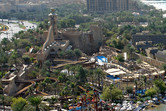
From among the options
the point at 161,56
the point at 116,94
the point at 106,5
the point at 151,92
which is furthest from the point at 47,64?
the point at 106,5

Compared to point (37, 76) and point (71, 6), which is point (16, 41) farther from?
point (71, 6)

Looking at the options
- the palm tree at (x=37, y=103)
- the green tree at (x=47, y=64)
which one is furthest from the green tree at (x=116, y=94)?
the green tree at (x=47, y=64)

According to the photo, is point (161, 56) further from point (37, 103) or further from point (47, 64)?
point (37, 103)

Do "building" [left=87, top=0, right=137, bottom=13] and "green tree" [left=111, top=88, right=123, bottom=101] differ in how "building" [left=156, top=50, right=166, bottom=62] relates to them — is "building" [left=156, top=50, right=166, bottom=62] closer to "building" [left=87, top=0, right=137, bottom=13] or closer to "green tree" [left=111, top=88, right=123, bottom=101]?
"green tree" [left=111, top=88, right=123, bottom=101]

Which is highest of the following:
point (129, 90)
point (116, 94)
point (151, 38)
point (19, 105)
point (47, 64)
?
point (47, 64)

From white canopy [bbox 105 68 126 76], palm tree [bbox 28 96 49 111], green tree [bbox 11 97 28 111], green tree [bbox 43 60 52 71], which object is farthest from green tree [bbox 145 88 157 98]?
green tree [bbox 11 97 28 111]

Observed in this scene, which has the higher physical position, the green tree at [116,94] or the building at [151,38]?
the building at [151,38]

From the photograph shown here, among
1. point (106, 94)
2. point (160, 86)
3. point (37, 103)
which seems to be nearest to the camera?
point (37, 103)

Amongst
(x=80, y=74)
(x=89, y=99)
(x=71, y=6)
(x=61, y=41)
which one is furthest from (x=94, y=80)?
(x=71, y=6)

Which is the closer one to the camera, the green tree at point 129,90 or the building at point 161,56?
the green tree at point 129,90

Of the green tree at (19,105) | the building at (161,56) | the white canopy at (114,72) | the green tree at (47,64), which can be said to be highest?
the green tree at (47,64)

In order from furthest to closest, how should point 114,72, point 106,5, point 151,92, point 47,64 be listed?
point 106,5 < point 114,72 < point 47,64 < point 151,92

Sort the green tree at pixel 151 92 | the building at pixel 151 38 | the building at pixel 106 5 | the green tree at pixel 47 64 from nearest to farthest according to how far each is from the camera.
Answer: the green tree at pixel 151 92, the green tree at pixel 47 64, the building at pixel 151 38, the building at pixel 106 5

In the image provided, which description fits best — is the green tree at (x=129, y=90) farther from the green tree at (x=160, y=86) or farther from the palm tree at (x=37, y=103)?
the palm tree at (x=37, y=103)
